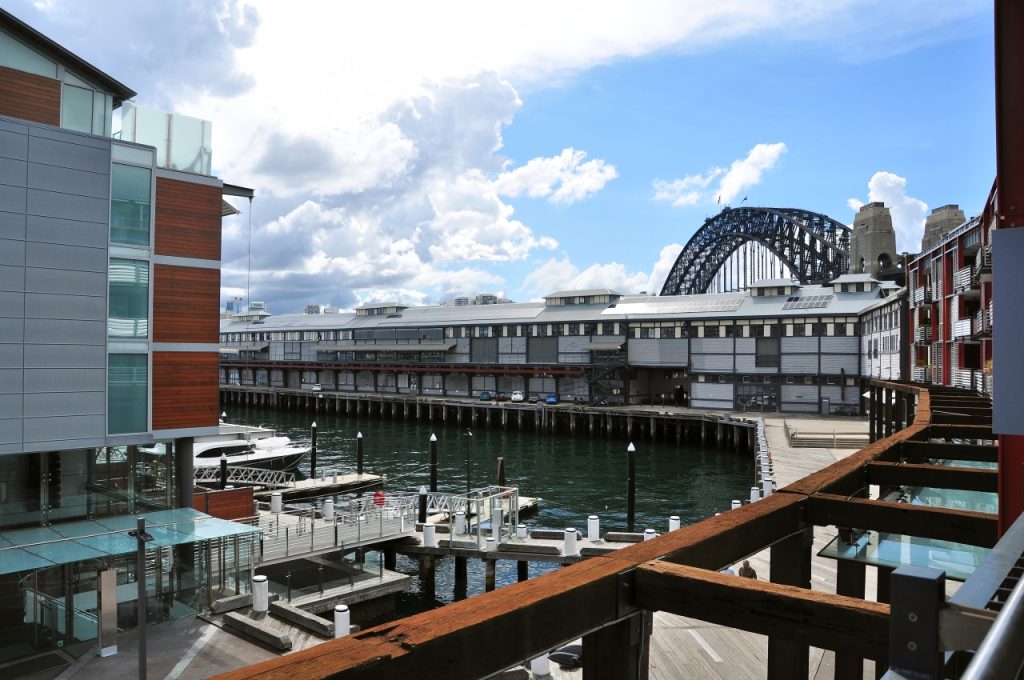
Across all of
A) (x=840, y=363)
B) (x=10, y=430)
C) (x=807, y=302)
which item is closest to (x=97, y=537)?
(x=10, y=430)

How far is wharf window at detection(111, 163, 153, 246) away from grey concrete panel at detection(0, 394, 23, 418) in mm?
A: 4711

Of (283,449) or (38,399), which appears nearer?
(38,399)

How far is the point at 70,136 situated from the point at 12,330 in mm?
5180

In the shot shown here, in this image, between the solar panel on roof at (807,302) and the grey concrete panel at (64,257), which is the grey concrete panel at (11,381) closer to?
the grey concrete panel at (64,257)

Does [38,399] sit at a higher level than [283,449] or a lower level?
higher

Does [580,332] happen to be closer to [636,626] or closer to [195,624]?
[195,624]

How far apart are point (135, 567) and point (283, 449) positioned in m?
37.8

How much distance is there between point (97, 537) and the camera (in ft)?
56.9

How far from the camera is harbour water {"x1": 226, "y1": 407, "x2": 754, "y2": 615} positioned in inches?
1426

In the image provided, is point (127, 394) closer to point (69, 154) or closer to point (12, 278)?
point (12, 278)

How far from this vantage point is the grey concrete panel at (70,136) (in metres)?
17.8

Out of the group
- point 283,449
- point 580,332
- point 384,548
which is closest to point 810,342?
point 580,332

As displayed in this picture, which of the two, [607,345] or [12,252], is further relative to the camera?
[607,345]

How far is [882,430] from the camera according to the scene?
41781 millimetres
